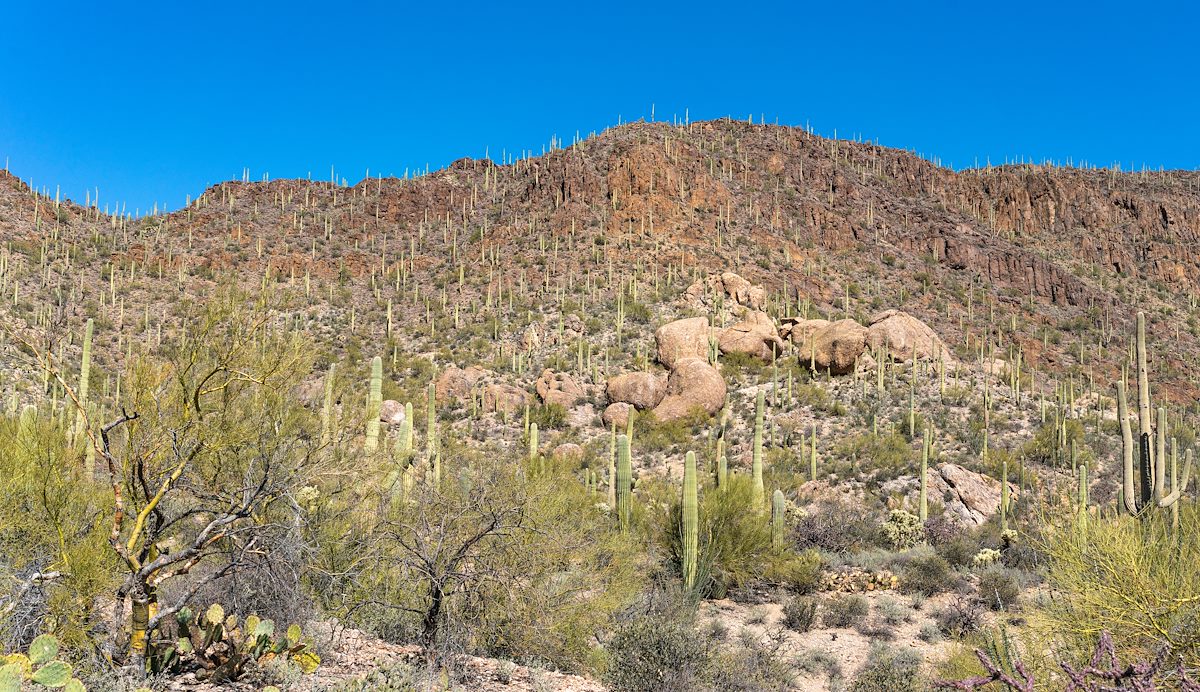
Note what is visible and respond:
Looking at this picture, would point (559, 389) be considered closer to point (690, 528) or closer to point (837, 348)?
point (837, 348)

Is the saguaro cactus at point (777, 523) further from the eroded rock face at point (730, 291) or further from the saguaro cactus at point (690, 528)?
the eroded rock face at point (730, 291)

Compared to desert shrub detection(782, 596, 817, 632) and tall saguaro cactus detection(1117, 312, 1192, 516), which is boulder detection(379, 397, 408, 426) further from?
tall saguaro cactus detection(1117, 312, 1192, 516)

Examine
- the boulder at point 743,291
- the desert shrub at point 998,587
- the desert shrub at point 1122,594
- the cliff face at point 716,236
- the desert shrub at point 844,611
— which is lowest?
the desert shrub at point 844,611

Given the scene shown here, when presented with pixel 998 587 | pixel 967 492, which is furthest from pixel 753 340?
pixel 998 587

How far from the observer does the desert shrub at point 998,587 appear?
12016mm

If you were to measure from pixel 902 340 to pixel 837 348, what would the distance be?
3.17 metres

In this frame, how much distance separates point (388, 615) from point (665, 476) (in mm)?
14647

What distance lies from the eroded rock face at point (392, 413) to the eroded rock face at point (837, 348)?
15.9m

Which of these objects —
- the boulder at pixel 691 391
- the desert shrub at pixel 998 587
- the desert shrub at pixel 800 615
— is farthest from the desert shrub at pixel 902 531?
the boulder at pixel 691 391

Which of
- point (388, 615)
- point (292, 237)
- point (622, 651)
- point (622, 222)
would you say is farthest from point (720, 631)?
point (292, 237)

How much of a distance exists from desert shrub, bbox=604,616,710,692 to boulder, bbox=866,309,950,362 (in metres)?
25.6

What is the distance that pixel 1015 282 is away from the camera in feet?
155

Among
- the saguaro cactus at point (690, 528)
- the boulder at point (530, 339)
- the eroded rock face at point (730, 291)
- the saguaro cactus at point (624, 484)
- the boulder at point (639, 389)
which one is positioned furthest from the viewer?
the eroded rock face at point (730, 291)

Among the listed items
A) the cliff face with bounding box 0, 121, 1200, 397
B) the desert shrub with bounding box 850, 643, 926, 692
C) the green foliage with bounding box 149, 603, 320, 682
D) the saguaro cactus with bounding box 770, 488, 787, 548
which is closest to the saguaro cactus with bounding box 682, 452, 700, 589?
the saguaro cactus with bounding box 770, 488, 787, 548
